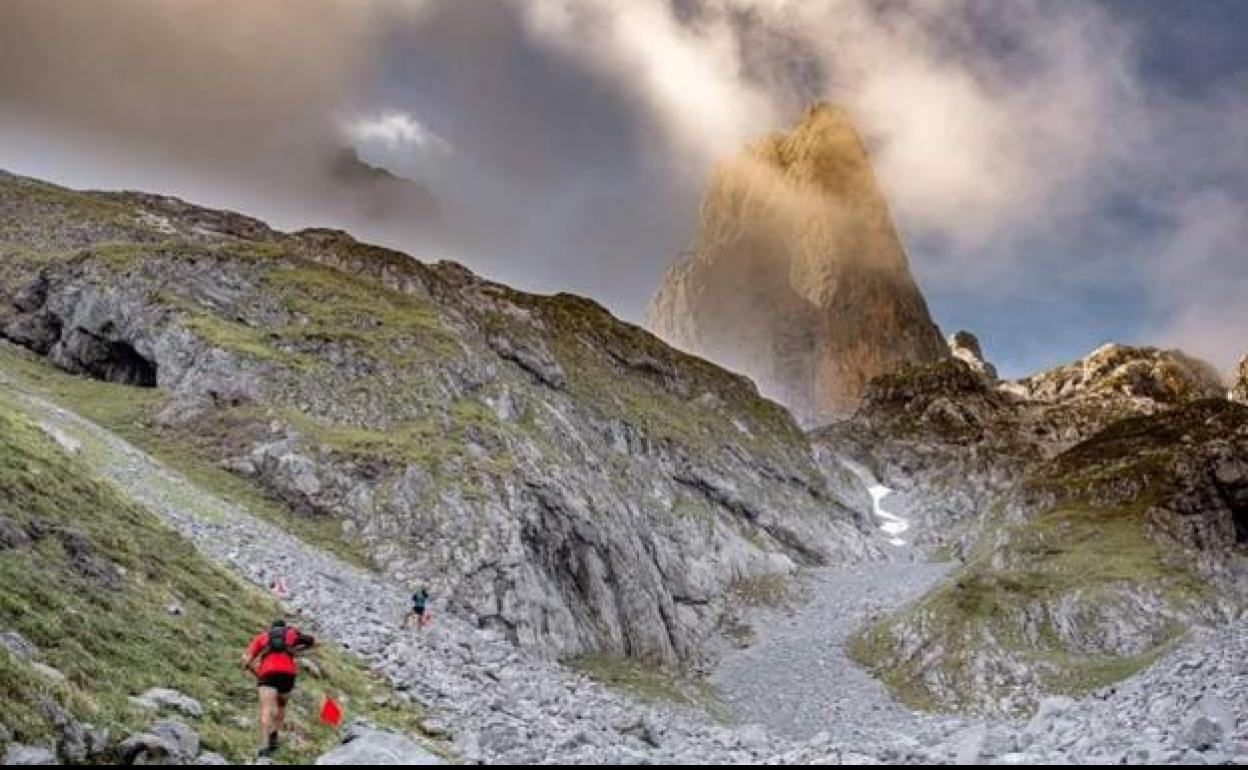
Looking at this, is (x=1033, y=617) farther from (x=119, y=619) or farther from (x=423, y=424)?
(x=119, y=619)

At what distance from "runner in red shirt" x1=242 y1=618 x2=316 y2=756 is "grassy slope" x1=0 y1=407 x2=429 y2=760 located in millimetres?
588

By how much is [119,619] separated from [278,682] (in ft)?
20.9

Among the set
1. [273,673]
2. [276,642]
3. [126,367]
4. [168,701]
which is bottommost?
[168,701]

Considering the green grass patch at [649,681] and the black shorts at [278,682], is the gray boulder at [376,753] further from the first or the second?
the green grass patch at [649,681]

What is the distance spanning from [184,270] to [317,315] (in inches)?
640

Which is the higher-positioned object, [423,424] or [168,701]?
[423,424]

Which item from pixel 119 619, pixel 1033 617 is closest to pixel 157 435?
pixel 119 619

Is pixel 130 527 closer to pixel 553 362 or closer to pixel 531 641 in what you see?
pixel 531 641

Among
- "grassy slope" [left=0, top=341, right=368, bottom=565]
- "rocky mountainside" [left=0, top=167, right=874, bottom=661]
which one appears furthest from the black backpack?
"grassy slope" [left=0, top=341, right=368, bottom=565]

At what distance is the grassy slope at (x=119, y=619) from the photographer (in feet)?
61.2

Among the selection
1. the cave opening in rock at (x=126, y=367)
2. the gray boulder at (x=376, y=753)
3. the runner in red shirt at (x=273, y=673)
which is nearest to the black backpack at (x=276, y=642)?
the runner in red shirt at (x=273, y=673)

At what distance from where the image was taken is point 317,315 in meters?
99.6

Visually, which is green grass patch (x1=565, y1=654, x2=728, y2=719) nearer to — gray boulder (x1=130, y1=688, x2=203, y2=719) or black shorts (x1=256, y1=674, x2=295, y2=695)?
black shorts (x1=256, y1=674, x2=295, y2=695)

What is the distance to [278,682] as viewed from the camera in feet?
65.3
